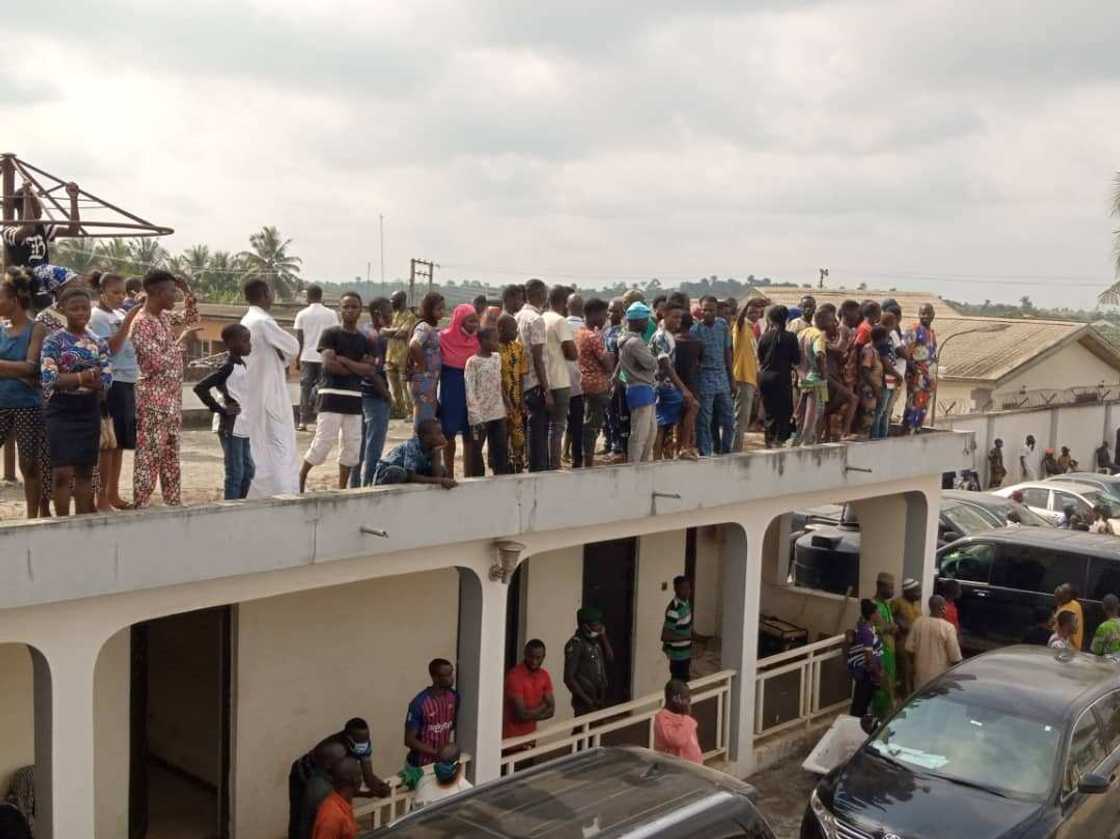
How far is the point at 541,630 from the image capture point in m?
10.0

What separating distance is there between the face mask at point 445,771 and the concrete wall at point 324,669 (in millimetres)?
1878

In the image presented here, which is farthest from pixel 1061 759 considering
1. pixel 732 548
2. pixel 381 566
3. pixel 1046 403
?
pixel 1046 403

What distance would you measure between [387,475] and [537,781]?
86.1 inches

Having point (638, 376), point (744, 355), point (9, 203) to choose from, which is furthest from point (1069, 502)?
point (9, 203)

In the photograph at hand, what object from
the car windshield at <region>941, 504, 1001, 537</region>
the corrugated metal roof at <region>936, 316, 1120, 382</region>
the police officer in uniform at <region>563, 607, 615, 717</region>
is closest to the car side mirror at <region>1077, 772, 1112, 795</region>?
the police officer in uniform at <region>563, 607, 615, 717</region>

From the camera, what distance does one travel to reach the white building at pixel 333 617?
553 centimetres

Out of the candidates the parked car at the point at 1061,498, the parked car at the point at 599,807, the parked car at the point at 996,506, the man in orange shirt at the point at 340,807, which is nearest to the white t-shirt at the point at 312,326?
the man in orange shirt at the point at 340,807

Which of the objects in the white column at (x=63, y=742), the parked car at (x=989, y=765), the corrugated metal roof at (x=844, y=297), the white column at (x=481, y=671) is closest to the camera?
the white column at (x=63, y=742)

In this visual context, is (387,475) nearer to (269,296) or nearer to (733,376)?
(269,296)

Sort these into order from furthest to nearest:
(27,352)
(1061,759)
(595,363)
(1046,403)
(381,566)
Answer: (1046,403) → (595,363) → (1061,759) → (381,566) → (27,352)

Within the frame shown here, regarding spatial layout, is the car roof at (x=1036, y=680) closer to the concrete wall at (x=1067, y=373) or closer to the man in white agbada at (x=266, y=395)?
the man in white agbada at (x=266, y=395)

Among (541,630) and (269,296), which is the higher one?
(269,296)

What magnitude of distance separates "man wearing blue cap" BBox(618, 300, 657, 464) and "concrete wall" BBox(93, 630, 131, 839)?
390 cm

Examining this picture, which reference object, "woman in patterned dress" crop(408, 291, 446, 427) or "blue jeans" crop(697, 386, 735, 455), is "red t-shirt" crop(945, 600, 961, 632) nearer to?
"blue jeans" crop(697, 386, 735, 455)
